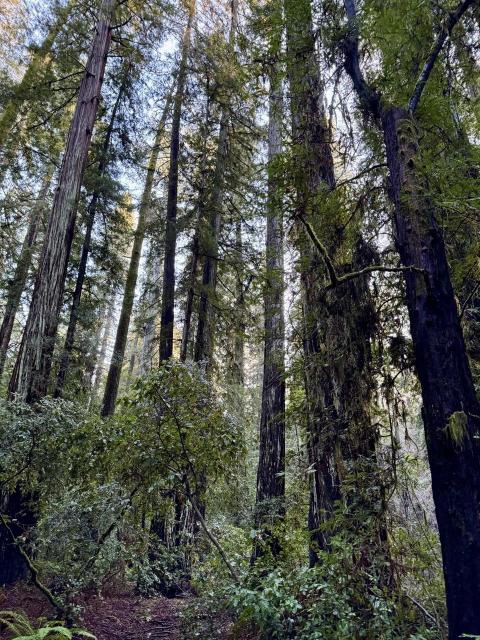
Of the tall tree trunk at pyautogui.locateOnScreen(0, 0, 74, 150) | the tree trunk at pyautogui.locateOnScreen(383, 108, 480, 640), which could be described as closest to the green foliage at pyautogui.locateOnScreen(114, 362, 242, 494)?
the tree trunk at pyautogui.locateOnScreen(383, 108, 480, 640)

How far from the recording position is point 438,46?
297cm

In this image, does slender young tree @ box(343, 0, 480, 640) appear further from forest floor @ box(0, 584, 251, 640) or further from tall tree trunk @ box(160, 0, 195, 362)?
tall tree trunk @ box(160, 0, 195, 362)

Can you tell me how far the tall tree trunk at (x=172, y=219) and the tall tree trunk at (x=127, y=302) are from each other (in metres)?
0.46

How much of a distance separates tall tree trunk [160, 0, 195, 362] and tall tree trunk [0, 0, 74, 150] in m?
2.75

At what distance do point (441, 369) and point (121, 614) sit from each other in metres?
6.19

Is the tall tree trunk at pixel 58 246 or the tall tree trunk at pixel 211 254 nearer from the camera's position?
the tall tree trunk at pixel 58 246

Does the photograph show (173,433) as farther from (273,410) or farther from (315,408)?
(273,410)

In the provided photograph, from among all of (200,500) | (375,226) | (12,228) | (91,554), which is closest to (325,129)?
(375,226)

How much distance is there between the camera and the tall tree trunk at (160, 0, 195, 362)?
838 centimetres

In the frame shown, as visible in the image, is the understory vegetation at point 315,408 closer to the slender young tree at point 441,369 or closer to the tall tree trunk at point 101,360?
Result: the slender young tree at point 441,369

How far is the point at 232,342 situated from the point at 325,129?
582cm

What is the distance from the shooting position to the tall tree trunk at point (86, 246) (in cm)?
746

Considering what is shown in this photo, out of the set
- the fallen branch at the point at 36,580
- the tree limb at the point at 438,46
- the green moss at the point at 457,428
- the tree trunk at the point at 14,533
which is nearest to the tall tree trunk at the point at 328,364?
the green moss at the point at 457,428

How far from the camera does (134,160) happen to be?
404 inches
